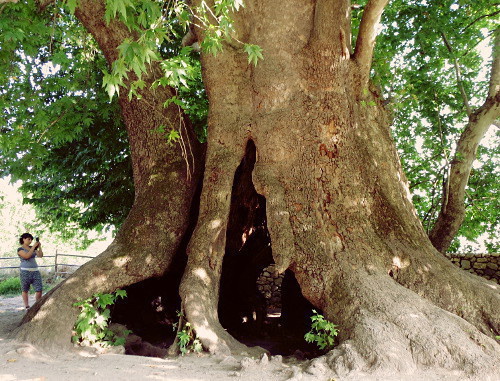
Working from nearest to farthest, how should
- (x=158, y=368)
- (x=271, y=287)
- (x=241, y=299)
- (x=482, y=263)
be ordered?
1. (x=158, y=368)
2. (x=241, y=299)
3. (x=482, y=263)
4. (x=271, y=287)

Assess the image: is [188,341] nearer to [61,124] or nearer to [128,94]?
[128,94]

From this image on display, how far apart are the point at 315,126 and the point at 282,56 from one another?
1.09m

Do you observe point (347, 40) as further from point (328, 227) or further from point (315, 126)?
point (328, 227)

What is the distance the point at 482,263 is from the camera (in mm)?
10820

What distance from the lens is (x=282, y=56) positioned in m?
5.77

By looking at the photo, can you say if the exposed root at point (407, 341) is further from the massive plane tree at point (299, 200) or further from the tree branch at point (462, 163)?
the tree branch at point (462, 163)

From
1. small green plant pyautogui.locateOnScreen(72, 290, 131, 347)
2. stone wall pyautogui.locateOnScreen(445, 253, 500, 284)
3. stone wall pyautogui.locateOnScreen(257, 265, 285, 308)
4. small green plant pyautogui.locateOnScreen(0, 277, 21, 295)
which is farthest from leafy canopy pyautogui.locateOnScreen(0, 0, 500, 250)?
stone wall pyautogui.locateOnScreen(257, 265, 285, 308)

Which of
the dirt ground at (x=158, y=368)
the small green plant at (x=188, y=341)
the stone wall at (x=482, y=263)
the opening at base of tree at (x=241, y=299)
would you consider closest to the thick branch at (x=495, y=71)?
the opening at base of tree at (x=241, y=299)

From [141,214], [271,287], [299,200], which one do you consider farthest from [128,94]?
[271,287]

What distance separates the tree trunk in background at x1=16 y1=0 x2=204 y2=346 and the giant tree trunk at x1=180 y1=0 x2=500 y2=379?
489mm

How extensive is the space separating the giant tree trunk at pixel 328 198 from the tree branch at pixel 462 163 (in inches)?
76.6

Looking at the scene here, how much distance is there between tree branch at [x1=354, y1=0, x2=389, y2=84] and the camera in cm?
550

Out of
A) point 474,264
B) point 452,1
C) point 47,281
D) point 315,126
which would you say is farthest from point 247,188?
point 47,281

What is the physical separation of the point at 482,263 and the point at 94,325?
383 inches
